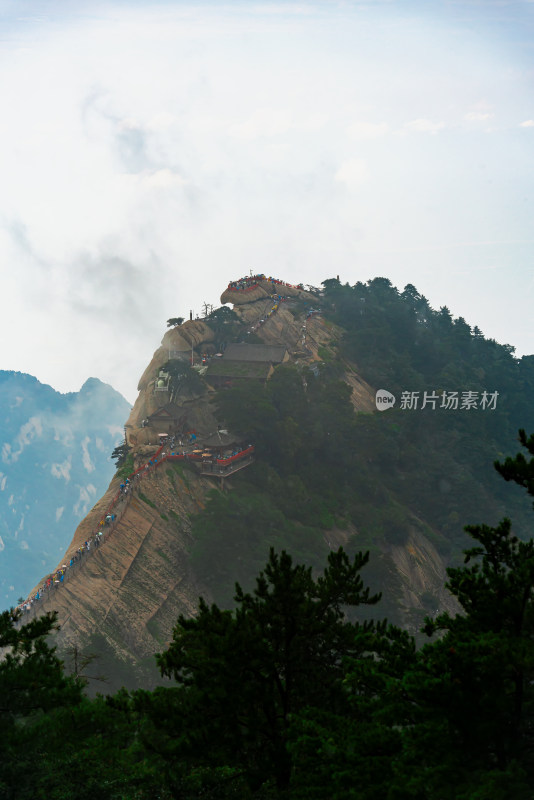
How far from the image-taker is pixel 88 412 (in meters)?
137

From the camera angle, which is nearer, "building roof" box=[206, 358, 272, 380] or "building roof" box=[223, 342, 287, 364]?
"building roof" box=[206, 358, 272, 380]

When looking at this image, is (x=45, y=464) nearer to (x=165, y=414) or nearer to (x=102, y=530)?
(x=165, y=414)

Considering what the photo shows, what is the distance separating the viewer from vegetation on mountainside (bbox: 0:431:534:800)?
8.99m

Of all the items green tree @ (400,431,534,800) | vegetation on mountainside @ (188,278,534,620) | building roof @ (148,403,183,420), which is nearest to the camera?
green tree @ (400,431,534,800)

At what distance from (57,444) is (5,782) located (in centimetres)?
12319

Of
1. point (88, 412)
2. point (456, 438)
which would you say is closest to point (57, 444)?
point (88, 412)

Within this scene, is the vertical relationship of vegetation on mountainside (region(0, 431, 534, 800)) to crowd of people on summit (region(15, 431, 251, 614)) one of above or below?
below

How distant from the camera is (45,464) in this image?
416 ft

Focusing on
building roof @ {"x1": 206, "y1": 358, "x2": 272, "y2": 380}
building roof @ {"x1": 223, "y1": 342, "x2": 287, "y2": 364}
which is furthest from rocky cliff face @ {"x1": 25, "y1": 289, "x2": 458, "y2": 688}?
building roof @ {"x1": 223, "y1": 342, "x2": 287, "y2": 364}

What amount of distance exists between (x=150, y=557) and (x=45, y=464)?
313 feet

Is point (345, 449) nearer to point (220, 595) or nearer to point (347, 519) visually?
point (347, 519)

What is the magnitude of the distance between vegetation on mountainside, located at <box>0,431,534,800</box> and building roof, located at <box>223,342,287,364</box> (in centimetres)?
4348

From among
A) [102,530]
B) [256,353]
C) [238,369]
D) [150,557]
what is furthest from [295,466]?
[102,530]

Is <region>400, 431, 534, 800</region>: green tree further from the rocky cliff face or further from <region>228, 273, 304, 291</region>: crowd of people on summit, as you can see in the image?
<region>228, 273, 304, 291</region>: crowd of people on summit
